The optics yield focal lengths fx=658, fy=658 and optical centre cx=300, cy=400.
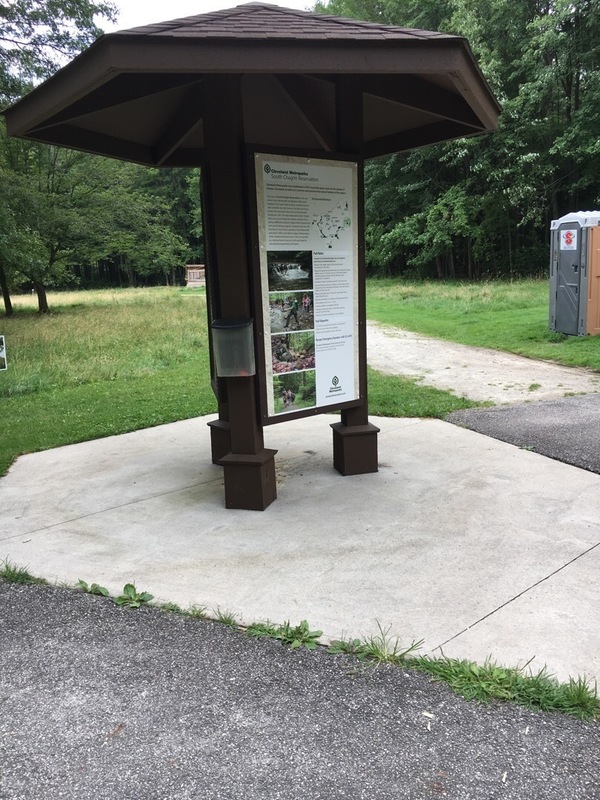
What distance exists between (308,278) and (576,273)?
8.58 meters

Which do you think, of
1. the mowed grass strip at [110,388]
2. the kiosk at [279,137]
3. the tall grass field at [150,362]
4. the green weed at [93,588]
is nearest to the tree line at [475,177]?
the tall grass field at [150,362]

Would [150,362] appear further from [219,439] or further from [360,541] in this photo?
[360,541]

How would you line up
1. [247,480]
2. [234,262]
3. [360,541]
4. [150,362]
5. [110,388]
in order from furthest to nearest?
1. [150,362]
2. [110,388]
3. [247,480]
4. [234,262]
5. [360,541]

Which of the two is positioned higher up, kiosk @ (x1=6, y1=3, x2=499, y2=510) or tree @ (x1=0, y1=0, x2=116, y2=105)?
tree @ (x1=0, y1=0, x2=116, y2=105)

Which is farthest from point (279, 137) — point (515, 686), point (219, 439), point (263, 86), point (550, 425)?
point (515, 686)

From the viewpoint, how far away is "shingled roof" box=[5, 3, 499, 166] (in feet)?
10.1

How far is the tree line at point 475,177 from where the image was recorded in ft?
85.5

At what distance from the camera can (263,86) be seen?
470 cm

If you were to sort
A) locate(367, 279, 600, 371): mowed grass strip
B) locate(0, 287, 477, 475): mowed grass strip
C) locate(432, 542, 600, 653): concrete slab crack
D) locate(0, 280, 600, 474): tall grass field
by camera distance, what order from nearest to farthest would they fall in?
1. locate(432, 542, 600, 653): concrete slab crack
2. locate(0, 287, 477, 475): mowed grass strip
3. locate(0, 280, 600, 474): tall grass field
4. locate(367, 279, 600, 371): mowed grass strip

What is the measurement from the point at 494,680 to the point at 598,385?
671 centimetres

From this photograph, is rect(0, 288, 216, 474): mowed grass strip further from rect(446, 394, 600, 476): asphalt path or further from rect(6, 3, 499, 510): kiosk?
rect(446, 394, 600, 476): asphalt path

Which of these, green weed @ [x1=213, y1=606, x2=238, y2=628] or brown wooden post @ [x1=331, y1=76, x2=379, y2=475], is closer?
green weed @ [x1=213, y1=606, x2=238, y2=628]

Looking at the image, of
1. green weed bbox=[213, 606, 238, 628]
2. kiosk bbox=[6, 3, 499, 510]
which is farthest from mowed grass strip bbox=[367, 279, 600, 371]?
green weed bbox=[213, 606, 238, 628]

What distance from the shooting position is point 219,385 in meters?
5.12
